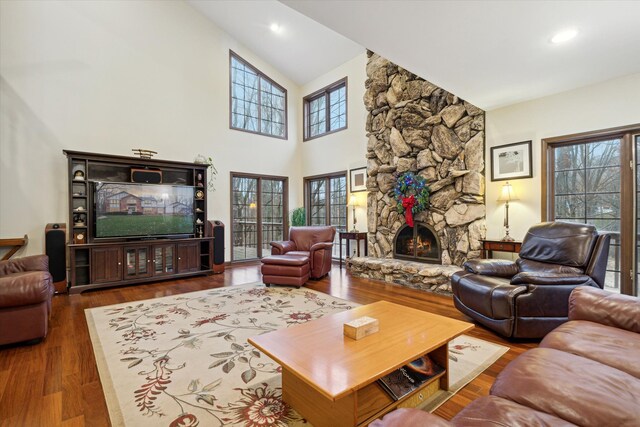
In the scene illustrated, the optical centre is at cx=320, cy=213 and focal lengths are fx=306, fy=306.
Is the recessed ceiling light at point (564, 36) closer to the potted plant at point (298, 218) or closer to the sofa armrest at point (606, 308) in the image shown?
the sofa armrest at point (606, 308)

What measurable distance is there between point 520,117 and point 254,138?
202 inches

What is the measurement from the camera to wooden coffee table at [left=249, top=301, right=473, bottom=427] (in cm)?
141

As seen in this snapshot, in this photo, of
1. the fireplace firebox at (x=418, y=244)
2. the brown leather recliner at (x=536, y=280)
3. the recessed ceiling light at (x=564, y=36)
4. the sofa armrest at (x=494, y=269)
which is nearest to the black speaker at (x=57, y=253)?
the fireplace firebox at (x=418, y=244)

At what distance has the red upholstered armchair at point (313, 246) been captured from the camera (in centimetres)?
495

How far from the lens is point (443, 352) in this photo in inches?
77.4

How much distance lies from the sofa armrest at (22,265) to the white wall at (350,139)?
4.83 metres

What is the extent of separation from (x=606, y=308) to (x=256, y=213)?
6.18 metres

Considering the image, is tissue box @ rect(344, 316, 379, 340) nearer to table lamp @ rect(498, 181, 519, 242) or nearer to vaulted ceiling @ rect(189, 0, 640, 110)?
vaulted ceiling @ rect(189, 0, 640, 110)

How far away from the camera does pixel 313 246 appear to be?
4.95 meters

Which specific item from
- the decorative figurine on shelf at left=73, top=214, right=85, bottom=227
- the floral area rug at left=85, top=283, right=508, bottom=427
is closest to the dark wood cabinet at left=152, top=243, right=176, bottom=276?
the decorative figurine on shelf at left=73, top=214, right=85, bottom=227

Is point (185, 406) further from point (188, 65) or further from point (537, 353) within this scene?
point (188, 65)

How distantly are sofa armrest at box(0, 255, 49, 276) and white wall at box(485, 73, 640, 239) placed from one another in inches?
222

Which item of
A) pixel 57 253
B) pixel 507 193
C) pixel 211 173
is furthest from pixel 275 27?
pixel 57 253

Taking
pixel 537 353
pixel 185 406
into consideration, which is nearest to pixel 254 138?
pixel 185 406
